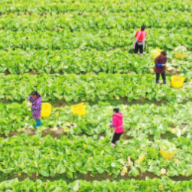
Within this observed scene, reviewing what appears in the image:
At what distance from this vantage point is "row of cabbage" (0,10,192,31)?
1344 cm

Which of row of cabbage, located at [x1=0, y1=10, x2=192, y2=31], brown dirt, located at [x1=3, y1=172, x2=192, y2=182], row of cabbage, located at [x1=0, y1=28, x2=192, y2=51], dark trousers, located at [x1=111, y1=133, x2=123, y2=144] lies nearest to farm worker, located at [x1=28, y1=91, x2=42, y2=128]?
brown dirt, located at [x1=3, y1=172, x2=192, y2=182]

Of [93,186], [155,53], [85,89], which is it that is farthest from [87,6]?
[93,186]

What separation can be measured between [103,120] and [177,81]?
11.8 ft

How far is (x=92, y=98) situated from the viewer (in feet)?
29.6

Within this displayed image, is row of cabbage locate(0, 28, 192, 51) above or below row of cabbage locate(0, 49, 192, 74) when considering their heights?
above

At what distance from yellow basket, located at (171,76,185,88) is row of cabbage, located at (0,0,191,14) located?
7649 millimetres

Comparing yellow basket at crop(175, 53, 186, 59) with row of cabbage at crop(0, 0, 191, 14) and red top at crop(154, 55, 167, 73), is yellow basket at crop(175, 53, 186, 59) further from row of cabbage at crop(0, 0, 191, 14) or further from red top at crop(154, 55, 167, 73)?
row of cabbage at crop(0, 0, 191, 14)

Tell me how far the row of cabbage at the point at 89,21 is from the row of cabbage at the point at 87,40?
76 centimetres

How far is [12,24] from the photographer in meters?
13.4

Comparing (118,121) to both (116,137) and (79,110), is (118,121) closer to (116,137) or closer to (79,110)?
(116,137)

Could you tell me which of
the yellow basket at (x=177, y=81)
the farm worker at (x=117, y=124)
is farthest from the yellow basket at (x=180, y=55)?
the farm worker at (x=117, y=124)

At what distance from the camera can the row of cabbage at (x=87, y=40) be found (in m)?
11.8

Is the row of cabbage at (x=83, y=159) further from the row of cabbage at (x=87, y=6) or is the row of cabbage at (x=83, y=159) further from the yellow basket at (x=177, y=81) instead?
the row of cabbage at (x=87, y=6)

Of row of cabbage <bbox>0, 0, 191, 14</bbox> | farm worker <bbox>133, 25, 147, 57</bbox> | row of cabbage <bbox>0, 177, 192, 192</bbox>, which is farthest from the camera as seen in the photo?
row of cabbage <bbox>0, 0, 191, 14</bbox>
